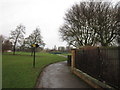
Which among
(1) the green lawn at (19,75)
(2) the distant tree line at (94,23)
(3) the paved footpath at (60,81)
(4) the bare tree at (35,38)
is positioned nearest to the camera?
(1) the green lawn at (19,75)

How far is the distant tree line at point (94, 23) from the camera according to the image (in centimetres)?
1437

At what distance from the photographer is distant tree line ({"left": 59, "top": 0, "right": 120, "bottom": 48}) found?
1437cm

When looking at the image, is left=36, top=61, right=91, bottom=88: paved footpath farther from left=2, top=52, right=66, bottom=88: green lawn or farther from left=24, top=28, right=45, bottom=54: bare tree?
left=24, top=28, right=45, bottom=54: bare tree

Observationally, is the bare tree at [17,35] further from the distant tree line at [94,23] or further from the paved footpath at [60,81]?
the paved footpath at [60,81]

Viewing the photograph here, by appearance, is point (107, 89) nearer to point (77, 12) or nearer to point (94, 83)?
point (94, 83)

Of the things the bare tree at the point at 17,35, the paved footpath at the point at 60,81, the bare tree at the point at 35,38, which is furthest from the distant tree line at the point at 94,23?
the bare tree at the point at 17,35

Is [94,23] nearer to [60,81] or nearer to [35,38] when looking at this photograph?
[60,81]

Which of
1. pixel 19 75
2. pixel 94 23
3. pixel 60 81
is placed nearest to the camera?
pixel 60 81

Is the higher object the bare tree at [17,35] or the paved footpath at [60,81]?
the bare tree at [17,35]

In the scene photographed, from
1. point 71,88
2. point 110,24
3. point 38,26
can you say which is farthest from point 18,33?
point 71,88

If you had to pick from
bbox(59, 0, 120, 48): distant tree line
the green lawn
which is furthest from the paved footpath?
bbox(59, 0, 120, 48): distant tree line

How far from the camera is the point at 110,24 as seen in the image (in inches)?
568

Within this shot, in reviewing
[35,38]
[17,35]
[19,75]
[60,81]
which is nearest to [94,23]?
[60,81]

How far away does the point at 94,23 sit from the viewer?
50.2 feet
